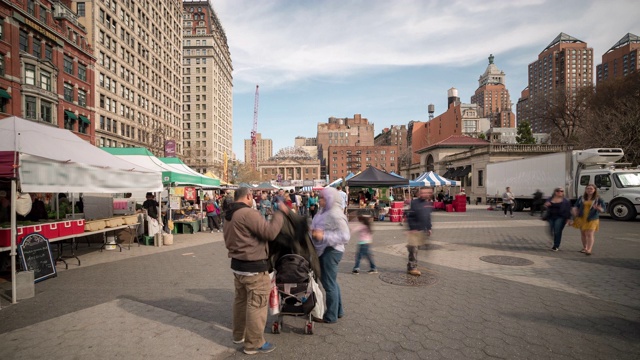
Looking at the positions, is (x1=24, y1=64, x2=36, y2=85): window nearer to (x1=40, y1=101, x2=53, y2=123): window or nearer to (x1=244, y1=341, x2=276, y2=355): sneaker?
(x1=40, y1=101, x2=53, y2=123): window

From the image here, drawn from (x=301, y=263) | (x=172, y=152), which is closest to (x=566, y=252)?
(x=301, y=263)

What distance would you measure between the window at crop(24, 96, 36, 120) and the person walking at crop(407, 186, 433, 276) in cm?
3907

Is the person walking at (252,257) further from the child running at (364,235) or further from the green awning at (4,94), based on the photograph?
the green awning at (4,94)

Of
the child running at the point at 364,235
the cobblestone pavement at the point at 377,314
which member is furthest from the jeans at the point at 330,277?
the child running at the point at 364,235

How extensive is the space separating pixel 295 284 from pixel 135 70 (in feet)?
216

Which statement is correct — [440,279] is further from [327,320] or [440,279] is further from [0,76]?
[0,76]

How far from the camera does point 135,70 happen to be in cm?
5675

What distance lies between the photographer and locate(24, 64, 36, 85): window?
30656 mm

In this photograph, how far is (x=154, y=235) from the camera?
36.8 ft

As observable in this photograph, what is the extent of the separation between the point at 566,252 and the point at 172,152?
25030mm

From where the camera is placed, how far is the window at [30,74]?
30.7 meters

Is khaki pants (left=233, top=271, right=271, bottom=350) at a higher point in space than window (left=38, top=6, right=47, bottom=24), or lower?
lower

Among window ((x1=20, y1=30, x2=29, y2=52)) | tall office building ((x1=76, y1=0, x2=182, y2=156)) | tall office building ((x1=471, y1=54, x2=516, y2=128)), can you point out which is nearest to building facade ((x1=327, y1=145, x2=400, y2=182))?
tall office building ((x1=471, y1=54, x2=516, y2=128))

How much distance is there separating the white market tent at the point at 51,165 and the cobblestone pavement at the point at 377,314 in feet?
6.06
